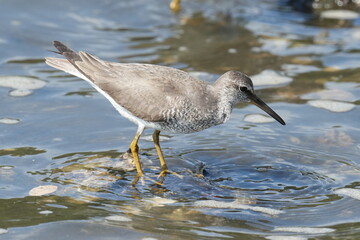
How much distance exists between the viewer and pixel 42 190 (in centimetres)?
550

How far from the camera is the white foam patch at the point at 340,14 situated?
10.6m

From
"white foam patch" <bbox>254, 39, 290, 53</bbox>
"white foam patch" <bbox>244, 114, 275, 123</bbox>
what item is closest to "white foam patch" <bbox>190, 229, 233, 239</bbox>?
"white foam patch" <bbox>244, 114, 275, 123</bbox>

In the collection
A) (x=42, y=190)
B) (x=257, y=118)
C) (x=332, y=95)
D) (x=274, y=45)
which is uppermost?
(x=274, y=45)

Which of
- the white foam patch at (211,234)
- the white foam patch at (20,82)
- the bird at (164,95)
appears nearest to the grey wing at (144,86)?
the bird at (164,95)

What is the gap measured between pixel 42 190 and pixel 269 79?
3.75m

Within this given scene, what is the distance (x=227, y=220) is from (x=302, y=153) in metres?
1.67

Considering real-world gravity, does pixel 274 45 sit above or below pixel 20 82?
above

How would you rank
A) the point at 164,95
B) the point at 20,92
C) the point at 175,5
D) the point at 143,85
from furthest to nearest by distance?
1. the point at 175,5
2. the point at 20,92
3. the point at 143,85
4. the point at 164,95

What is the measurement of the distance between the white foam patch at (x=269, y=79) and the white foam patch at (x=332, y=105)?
2.24ft

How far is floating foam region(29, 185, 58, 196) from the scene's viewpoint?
5.44 metres

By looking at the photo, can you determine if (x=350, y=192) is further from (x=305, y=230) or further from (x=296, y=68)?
(x=296, y=68)

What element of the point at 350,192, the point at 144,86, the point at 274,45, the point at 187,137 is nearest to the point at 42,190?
the point at 144,86

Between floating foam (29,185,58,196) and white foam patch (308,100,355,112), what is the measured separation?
133 inches

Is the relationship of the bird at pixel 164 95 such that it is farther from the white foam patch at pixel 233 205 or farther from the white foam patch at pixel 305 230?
the white foam patch at pixel 305 230
